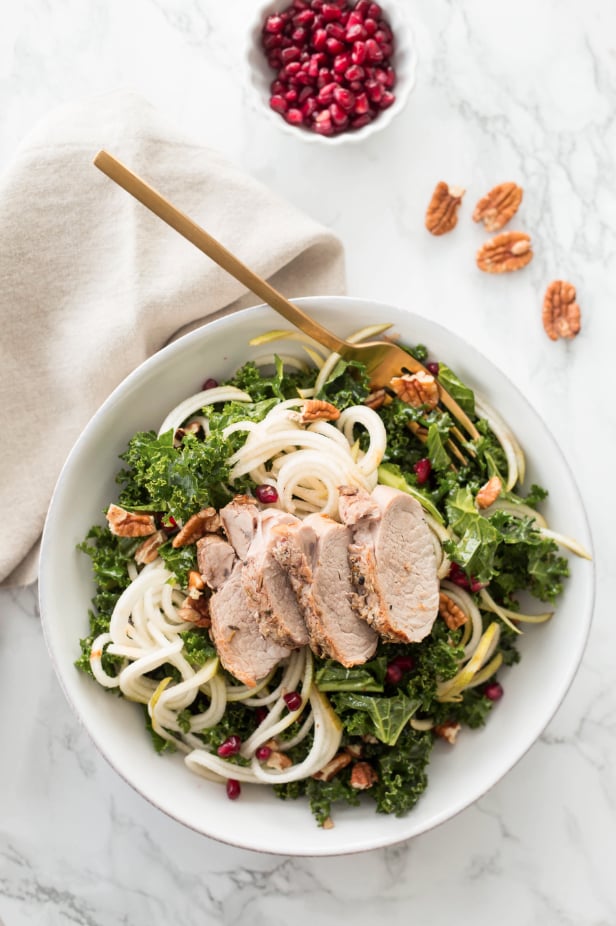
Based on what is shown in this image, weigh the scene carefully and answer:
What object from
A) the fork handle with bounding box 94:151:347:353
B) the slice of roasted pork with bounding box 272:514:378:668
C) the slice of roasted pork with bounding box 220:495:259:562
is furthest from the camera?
the slice of roasted pork with bounding box 220:495:259:562

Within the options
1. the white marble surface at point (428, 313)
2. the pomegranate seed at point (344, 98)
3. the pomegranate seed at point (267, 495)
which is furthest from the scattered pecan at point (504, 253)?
the pomegranate seed at point (267, 495)

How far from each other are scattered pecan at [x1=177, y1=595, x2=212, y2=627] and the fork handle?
4.63 feet

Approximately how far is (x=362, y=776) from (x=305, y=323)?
7.38 feet

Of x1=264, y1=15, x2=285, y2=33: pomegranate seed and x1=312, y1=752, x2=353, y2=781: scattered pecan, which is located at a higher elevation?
x1=264, y1=15, x2=285, y2=33: pomegranate seed

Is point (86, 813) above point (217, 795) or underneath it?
underneath

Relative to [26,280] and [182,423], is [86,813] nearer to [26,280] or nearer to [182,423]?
[182,423]

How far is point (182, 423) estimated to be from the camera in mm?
4465

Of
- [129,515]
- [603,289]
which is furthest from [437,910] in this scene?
[603,289]

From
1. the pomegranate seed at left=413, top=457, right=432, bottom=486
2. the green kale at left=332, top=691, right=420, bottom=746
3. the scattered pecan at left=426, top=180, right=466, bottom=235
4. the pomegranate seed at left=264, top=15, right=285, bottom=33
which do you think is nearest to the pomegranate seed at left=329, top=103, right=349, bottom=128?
the pomegranate seed at left=264, top=15, right=285, bottom=33

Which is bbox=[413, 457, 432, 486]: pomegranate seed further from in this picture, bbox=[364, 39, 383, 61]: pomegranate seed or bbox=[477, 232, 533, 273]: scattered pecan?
bbox=[364, 39, 383, 61]: pomegranate seed

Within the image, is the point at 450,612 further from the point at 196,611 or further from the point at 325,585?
the point at 196,611

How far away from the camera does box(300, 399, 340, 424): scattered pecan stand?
14.0 ft

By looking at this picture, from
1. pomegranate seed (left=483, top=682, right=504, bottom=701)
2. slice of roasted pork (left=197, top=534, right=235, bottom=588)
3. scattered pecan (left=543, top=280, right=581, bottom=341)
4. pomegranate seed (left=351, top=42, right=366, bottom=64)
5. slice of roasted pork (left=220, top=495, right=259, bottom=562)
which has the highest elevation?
pomegranate seed (left=351, top=42, right=366, bottom=64)

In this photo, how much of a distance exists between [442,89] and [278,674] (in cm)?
346
